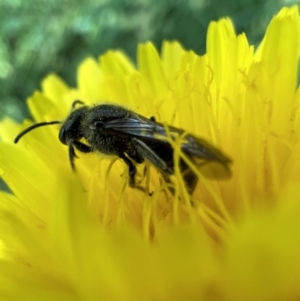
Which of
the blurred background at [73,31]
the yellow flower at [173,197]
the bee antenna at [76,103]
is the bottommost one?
the yellow flower at [173,197]

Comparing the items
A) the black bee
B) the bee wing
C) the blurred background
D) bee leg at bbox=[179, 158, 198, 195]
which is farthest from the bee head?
the blurred background

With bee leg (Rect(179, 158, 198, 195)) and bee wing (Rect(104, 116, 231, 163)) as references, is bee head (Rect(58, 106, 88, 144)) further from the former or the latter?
bee leg (Rect(179, 158, 198, 195))

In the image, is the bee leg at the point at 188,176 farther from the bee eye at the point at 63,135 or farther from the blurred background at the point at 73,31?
the blurred background at the point at 73,31

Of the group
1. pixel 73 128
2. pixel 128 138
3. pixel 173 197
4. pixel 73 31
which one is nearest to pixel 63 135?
pixel 73 128

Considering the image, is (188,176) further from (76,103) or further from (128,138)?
(76,103)

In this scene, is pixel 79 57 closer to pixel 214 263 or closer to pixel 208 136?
pixel 208 136

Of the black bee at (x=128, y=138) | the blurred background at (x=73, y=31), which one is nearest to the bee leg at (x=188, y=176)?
the black bee at (x=128, y=138)
